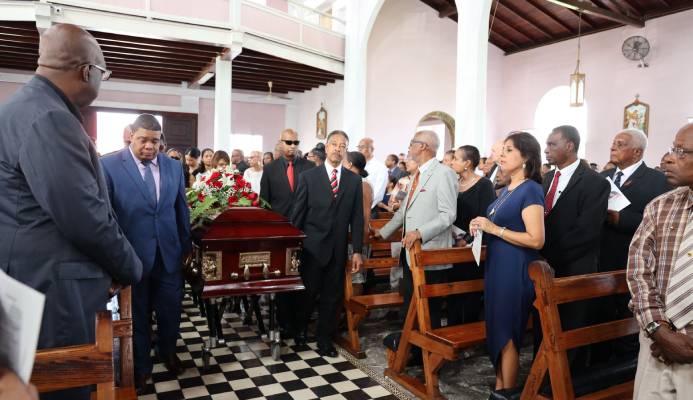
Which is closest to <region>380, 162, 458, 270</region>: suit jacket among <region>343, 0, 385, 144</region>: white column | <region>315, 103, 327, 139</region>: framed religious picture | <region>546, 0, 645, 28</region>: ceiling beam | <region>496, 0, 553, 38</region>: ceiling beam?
<region>546, 0, 645, 28</region>: ceiling beam

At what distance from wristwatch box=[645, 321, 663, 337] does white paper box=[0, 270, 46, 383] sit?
2.02m

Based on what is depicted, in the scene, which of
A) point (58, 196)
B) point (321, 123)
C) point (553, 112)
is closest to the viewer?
point (58, 196)

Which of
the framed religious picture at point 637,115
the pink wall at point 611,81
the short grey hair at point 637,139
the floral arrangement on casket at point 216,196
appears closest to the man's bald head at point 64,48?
the floral arrangement on casket at point 216,196

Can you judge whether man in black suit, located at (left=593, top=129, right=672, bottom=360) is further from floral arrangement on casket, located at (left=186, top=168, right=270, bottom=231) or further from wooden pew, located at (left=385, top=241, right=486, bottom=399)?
floral arrangement on casket, located at (left=186, top=168, right=270, bottom=231)

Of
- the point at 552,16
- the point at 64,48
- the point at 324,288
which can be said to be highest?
the point at 552,16

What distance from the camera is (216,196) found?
3580mm

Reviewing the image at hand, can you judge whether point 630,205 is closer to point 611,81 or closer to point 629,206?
point 629,206

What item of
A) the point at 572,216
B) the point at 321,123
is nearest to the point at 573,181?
the point at 572,216

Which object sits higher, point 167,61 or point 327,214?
point 167,61

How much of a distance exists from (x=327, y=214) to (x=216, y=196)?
85cm

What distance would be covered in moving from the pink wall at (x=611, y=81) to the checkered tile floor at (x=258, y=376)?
10226 mm

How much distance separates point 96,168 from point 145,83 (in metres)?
14.4

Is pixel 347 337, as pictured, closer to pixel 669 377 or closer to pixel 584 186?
pixel 584 186

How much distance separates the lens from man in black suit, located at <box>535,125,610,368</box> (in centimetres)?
293
